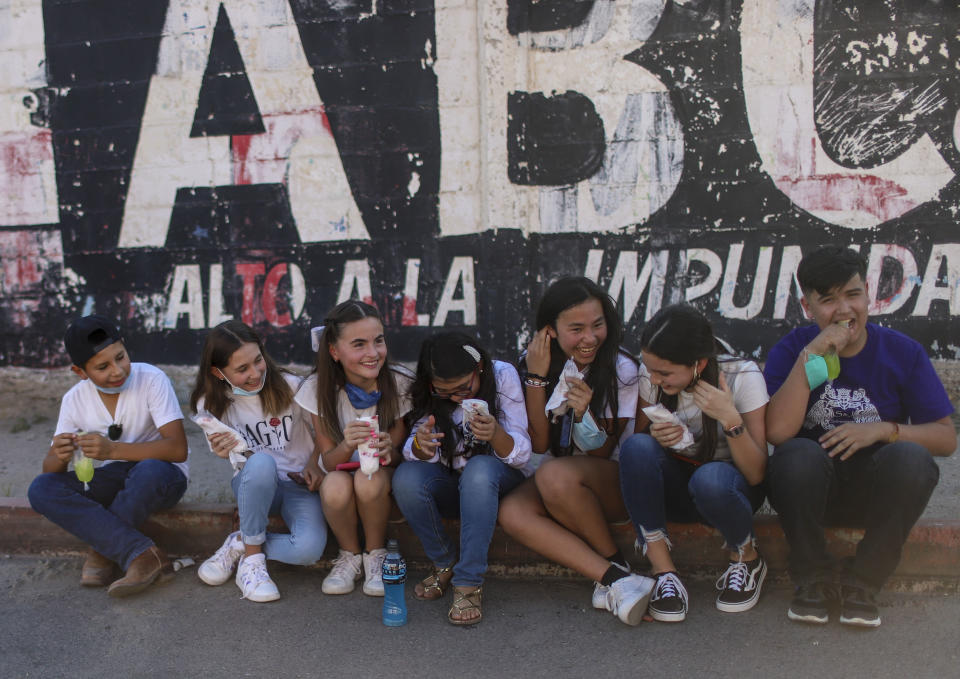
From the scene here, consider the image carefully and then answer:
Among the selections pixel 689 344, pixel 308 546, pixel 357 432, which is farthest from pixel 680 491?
pixel 308 546

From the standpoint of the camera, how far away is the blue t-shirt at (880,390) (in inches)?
117

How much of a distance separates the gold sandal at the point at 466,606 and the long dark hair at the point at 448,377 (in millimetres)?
524

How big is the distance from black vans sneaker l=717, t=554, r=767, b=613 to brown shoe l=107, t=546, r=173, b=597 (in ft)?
7.34

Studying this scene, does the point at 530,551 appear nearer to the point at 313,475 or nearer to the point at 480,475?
the point at 480,475

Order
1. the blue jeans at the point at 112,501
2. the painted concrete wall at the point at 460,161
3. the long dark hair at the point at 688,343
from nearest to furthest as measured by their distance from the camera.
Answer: the long dark hair at the point at 688,343
the blue jeans at the point at 112,501
the painted concrete wall at the point at 460,161

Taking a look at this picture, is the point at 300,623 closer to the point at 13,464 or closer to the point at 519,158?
the point at 13,464

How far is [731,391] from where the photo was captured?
118 inches

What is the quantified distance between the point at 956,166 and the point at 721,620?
3.74 metres

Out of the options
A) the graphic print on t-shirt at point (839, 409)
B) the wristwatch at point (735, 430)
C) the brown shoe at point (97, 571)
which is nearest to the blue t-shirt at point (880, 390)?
the graphic print on t-shirt at point (839, 409)

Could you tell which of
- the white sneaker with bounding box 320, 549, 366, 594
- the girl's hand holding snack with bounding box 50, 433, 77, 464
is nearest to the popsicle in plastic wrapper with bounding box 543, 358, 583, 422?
the white sneaker with bounding box 320, 549, 366, 594

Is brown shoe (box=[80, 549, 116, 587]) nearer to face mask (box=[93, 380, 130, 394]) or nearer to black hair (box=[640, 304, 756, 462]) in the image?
face mask (box=[93, 380, 130, 394])

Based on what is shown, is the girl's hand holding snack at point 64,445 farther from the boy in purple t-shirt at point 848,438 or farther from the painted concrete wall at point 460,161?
the boy in purple t-shirt at point 848,438

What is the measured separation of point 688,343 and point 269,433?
184cm

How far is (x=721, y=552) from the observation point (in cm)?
329
